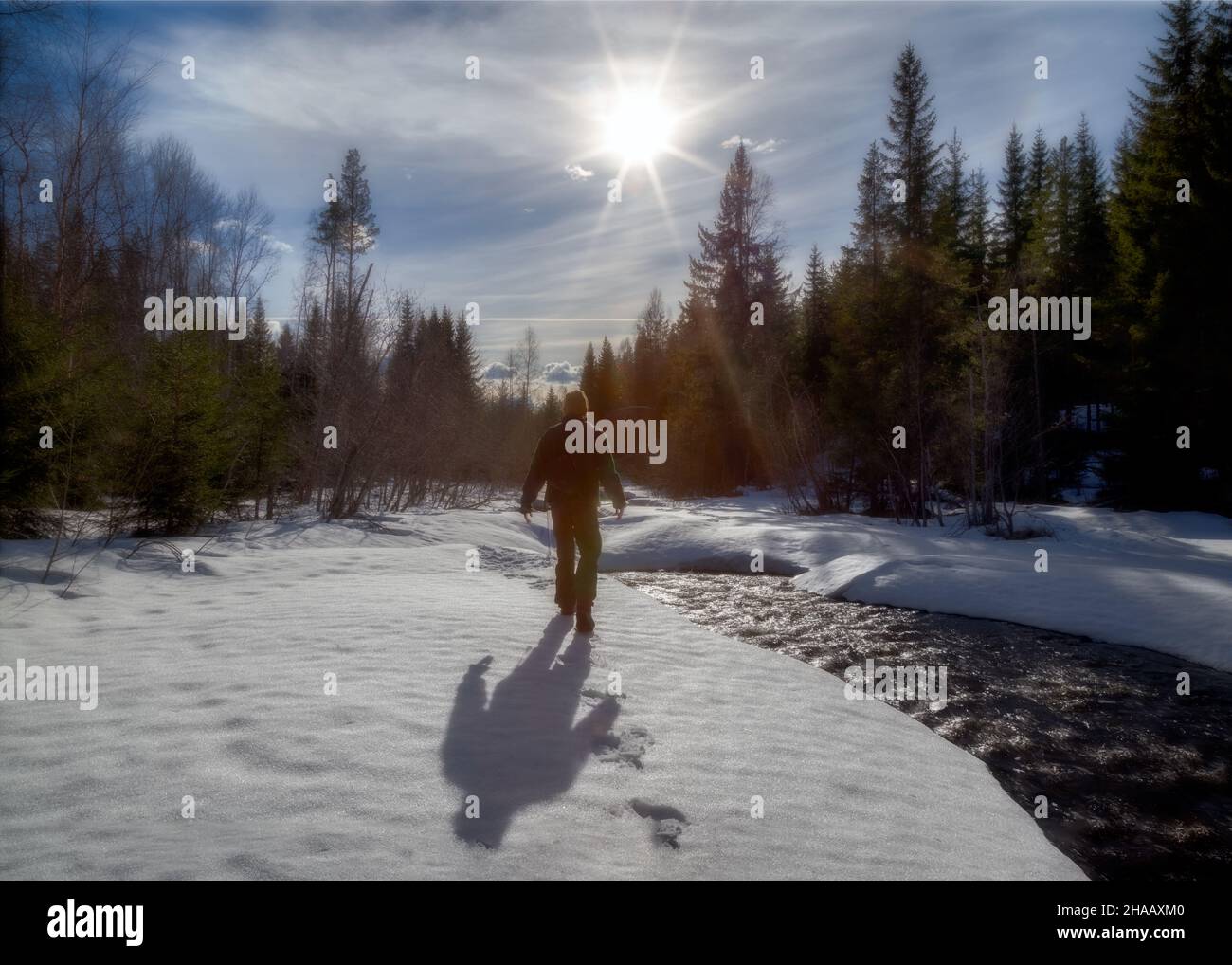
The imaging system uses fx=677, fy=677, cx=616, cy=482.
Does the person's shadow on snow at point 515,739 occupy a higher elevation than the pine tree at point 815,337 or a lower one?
lower

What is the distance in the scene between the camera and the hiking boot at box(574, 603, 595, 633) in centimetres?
648

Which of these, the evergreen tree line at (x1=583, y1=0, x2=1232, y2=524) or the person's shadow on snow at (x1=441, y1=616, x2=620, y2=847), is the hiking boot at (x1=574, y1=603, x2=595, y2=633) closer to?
the person's shadow on snow at (x1=441, y1=616, x2=620, y2=847)

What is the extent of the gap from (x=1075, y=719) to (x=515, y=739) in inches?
165

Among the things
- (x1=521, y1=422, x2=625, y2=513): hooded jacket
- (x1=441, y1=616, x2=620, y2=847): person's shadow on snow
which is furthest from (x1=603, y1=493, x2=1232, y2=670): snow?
(x1=441, y1=616, x2=620, y2=847): person's shadow on snow

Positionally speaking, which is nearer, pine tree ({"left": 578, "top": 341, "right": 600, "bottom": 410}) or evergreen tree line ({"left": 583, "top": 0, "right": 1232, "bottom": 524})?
evergreen tree line ({"left": 583, "top": 0, "right": 1232, "bottom": 524})

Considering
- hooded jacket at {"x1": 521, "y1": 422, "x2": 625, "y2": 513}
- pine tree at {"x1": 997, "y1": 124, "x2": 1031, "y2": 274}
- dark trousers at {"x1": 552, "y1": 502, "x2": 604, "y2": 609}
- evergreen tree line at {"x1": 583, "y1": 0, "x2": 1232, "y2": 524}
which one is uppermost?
pine tree at {"x1": 997, "y1": 124, "x2": 1031, "y2": 274}

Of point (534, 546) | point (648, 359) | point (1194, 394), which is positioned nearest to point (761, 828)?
point (534, 546)

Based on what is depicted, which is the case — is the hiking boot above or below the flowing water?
above

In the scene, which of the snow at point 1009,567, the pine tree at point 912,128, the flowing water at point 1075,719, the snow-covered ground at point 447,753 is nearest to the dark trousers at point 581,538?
the snow-covered ground at point 447,753

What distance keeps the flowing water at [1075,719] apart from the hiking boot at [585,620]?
1.74 m

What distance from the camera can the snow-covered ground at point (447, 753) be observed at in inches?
101

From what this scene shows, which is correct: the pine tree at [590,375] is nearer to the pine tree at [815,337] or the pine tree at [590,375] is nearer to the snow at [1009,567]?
the pine tree at [815,337]

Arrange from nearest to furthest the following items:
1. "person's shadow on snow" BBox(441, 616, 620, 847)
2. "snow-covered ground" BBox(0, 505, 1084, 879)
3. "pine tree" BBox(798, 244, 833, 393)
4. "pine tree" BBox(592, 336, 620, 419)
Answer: "snow-covered ground" BBox(0, 505, 1084, 879) < "person's shadow on snow" BBox(441, 616, 620, 847) < "pine tree" BBox(798, 244, 833, 393) < "pine tree" BBox(592, 336, 620, 419)
